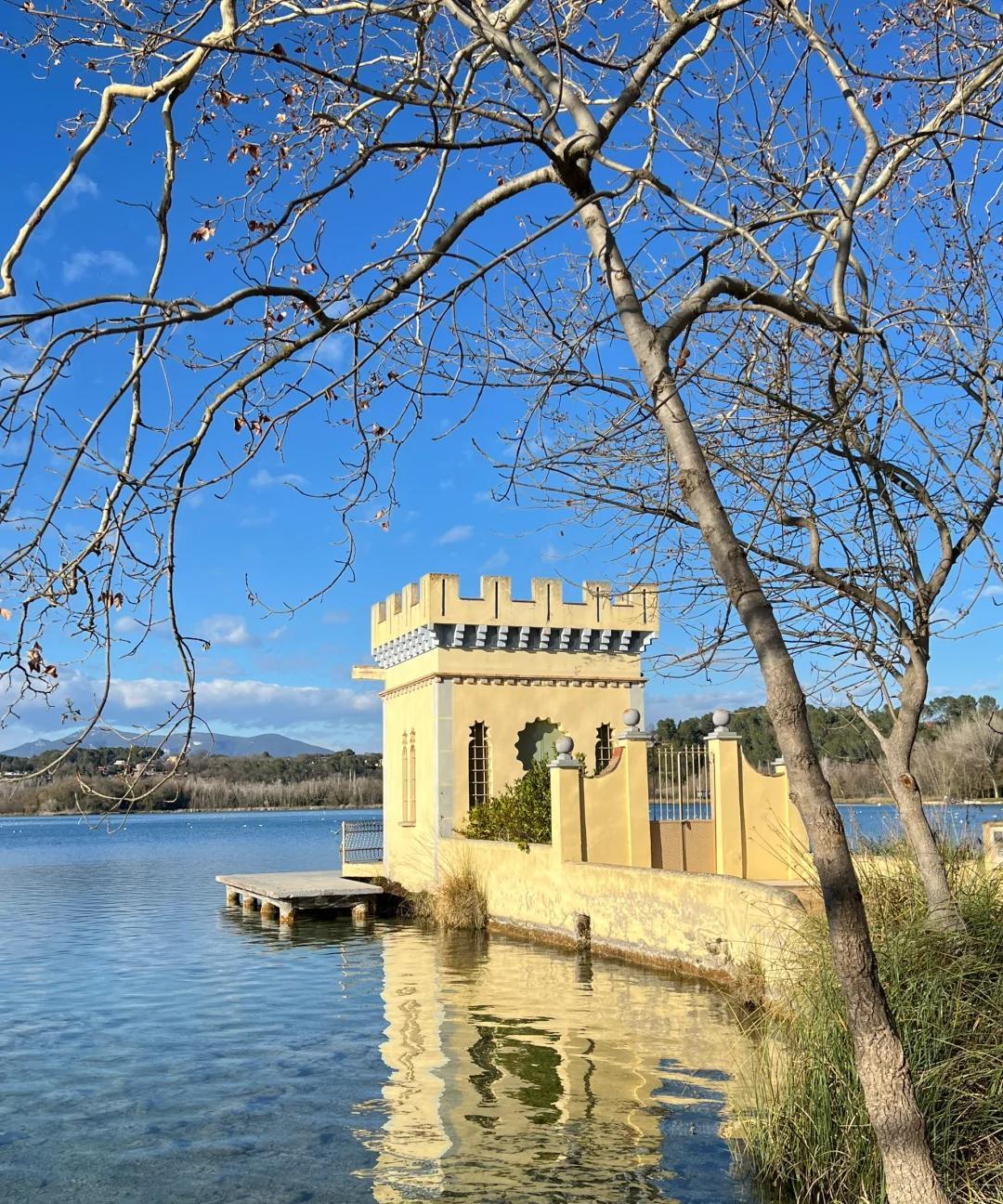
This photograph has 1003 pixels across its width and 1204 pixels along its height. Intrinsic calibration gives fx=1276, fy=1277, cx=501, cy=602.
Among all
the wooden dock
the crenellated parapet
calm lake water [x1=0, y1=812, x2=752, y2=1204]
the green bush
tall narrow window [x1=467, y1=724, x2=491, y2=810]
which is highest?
the crenellated parapet

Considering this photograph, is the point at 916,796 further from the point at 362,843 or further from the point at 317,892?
the point at 362,843

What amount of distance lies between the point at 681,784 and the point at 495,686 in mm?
4626

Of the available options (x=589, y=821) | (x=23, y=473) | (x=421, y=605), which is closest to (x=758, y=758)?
(x=589, y=821)

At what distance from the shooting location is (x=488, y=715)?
24031 mm

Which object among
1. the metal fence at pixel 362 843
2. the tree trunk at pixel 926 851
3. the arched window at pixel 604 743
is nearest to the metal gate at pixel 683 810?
the arched window at pixel 604 743

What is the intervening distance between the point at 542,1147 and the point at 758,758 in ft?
48.4

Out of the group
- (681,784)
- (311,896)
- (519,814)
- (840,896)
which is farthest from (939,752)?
(311,896)

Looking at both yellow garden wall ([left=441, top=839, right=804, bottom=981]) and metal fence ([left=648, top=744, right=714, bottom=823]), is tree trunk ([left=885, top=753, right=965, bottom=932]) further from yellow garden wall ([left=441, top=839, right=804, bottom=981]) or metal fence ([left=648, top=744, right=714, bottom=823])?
metal fence ([left=648, top=744, right=714, bottom=823])

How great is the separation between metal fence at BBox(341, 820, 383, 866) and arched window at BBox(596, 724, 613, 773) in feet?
22.0

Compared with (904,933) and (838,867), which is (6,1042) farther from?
(838,867)

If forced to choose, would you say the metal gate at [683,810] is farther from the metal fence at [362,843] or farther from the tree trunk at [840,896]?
the tree trunk at [840,896]

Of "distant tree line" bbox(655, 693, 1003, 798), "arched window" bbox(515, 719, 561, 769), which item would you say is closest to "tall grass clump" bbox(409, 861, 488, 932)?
"arched window" bbox(515, 719, 561, 769)

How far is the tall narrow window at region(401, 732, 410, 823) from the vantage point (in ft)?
84.2

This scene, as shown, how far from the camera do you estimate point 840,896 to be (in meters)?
4.75
